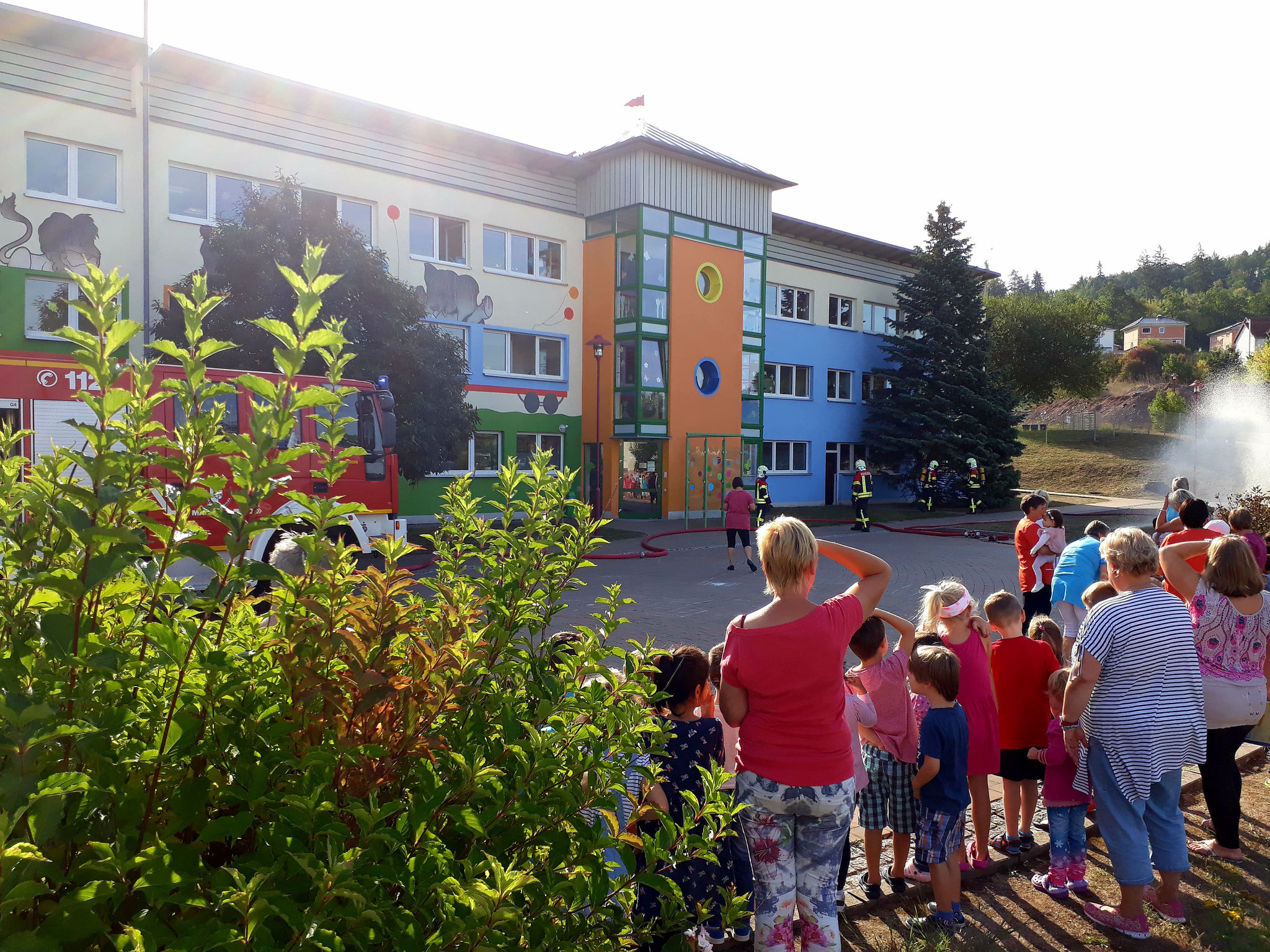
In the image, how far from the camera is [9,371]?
1035cm

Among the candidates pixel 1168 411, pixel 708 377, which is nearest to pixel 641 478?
pixel 708 377

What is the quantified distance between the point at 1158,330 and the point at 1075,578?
11835cm

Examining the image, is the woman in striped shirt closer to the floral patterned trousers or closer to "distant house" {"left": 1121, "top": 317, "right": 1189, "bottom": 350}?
the floral patterned trousers

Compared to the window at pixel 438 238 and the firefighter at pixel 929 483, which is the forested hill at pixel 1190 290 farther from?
the window at pixel 438 238

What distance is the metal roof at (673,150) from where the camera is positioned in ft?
85.7

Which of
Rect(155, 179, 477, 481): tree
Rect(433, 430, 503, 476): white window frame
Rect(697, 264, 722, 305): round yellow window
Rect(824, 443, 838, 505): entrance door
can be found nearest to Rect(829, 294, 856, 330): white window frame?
Rect(824, 443, 838, 505): entrance door

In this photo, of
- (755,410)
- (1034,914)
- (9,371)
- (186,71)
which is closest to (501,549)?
(1034,914)

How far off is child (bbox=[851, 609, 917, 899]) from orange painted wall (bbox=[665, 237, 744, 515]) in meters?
22.9

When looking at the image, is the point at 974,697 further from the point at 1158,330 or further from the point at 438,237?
the point at 1158,330

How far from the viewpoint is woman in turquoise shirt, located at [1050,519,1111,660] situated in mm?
7762

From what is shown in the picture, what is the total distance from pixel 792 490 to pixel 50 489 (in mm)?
33511

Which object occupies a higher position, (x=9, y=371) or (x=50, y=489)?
(x=9, y=371)

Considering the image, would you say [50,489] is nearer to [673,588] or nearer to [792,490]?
[673,588]

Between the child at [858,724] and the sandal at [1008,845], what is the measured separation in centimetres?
101
